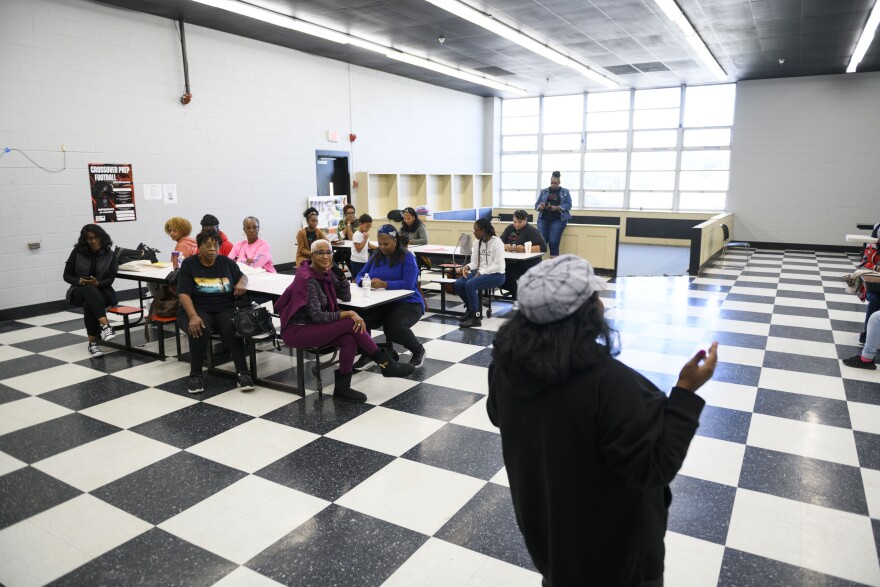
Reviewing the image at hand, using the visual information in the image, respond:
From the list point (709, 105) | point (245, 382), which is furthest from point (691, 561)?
point (709, 105)

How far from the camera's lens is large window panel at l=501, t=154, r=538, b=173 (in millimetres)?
15547

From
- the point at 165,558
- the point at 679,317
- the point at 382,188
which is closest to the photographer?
the point at 165,558

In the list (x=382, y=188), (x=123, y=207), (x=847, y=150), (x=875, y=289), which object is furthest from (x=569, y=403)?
(x=847, y=150)

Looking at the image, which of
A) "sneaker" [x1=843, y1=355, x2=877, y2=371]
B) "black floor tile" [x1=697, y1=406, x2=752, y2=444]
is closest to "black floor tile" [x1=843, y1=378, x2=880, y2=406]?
"sneaker" [x1=843, y1=355, x2=877, y2=371]

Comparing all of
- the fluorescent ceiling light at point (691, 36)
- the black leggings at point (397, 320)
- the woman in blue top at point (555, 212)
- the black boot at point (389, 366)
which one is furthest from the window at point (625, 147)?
the black boot at point (389, 366)

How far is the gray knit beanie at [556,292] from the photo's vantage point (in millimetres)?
1262

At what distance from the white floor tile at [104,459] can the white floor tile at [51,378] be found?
4.10 feet

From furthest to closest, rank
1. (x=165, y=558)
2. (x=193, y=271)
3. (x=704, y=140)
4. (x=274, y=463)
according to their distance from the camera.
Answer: (x=704, y=140) → (x=193, y=271) → (x=274, y=463) → (x=165, y=558)

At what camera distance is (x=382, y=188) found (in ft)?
38.3

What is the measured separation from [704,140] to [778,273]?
5.32 metres

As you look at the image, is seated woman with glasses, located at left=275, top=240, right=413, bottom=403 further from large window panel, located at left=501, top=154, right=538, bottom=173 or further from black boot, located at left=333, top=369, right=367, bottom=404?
large window panel, located at left=501, top=154, right=538, bottom=173

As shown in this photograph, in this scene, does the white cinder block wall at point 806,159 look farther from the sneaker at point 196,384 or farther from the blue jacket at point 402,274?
the sneaker at point 196,384

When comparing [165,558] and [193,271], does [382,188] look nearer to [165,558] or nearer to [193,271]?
[193,271]

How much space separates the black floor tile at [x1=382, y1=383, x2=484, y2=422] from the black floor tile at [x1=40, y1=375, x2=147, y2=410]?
1994mm
